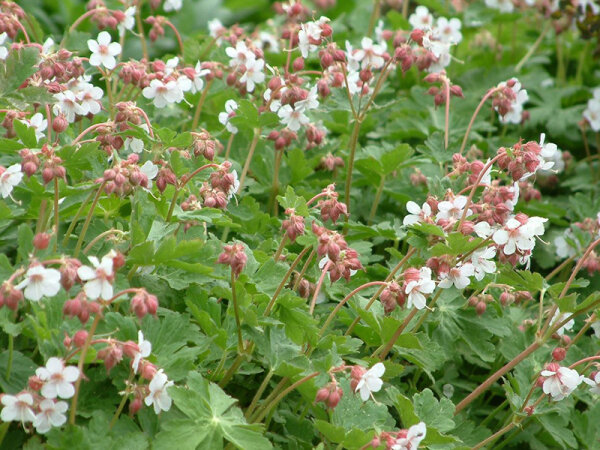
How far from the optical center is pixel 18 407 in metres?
1.74

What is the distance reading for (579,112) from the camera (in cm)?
406

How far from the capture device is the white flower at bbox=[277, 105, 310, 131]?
8.74 ft

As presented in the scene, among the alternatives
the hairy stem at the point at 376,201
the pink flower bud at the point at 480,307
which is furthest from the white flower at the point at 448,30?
the pink flower bud at the point at 480,307

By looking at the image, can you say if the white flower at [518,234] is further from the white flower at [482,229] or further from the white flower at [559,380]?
the white flower at [559,380]

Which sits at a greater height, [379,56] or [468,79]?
[379,56]

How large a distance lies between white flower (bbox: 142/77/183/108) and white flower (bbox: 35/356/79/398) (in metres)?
1.02

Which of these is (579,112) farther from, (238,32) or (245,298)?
(245,298)

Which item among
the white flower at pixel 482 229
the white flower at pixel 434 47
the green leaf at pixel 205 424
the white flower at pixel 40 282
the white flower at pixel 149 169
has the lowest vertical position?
the green leaf at pixel 205 424

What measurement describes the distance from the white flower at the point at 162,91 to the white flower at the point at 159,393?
37.3 inches

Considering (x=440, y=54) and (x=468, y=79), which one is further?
(x=468, y=79)

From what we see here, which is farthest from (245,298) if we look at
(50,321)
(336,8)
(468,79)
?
(336,8)

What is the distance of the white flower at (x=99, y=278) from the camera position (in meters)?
1.67

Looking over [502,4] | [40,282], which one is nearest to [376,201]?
[40,282]

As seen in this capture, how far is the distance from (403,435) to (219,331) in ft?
1.79
